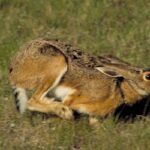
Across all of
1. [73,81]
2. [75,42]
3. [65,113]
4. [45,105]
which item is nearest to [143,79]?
[73,81]

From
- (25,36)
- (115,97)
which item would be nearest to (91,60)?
(115,97)

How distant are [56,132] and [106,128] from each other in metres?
0.50

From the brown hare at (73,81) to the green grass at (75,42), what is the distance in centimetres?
16

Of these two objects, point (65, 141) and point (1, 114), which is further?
point (1, 114)

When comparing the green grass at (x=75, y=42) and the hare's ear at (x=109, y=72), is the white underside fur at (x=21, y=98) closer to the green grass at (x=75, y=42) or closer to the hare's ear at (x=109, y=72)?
the green grass at (x=75, y=42)

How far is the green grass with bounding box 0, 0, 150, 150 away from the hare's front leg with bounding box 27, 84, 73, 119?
8 centimetres

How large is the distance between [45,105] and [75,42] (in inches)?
73.8

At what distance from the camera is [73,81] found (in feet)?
27.6

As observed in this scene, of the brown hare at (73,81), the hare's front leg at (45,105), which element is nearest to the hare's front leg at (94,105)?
the brown hare at (73,81)

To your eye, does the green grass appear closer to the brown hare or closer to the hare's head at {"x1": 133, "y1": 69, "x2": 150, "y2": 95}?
the brown hare

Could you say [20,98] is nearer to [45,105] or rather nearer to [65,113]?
[45,105]

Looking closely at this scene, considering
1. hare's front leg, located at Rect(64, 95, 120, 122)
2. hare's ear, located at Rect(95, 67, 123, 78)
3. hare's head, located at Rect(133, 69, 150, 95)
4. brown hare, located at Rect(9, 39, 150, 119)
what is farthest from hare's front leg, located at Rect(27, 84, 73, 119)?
hare's head, located at Rect(133, 69, 150, 95)

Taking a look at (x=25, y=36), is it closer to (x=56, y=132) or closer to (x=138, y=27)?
(x=138, y=27)

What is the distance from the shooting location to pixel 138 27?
10461mm
